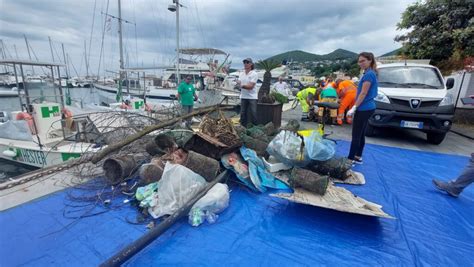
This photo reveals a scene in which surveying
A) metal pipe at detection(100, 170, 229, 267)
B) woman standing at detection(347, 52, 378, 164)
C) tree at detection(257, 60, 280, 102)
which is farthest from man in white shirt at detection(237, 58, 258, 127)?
metal pipe at detection(100, 170, 229, 267)

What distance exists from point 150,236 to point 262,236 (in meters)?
0.98

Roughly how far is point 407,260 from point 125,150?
367 cm

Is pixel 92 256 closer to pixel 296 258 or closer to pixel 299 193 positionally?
pixel 296 258

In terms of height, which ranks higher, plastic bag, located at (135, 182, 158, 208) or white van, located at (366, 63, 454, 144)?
white van, located at (366, 63, 454, 144)

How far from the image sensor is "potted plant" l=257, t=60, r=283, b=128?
5.50 meters

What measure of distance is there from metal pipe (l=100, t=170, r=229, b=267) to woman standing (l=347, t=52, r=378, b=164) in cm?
254

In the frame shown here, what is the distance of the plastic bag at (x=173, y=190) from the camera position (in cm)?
224

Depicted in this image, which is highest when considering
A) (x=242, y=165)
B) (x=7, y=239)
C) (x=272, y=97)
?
(x=272, y=97)

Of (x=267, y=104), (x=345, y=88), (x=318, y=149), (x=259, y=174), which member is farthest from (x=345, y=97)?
(x=259, y=174)

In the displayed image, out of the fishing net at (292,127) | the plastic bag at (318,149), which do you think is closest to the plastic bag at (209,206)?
the plastic bag at (318,149)

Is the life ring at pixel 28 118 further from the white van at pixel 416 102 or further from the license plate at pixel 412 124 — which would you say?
the license plate at pixel 412 124

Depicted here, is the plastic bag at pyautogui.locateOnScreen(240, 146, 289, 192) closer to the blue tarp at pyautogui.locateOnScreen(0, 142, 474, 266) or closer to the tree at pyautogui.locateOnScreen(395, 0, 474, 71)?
the blue tarp at pyautogui.locateOnScreen(0, 142, 474, 266)

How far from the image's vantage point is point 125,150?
3475mm

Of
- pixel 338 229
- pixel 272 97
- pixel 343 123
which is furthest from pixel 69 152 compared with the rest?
pixel 343 123
